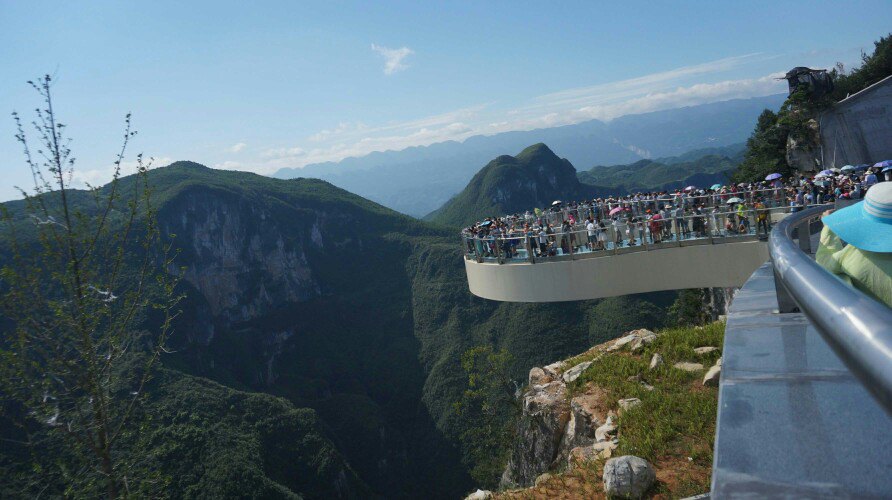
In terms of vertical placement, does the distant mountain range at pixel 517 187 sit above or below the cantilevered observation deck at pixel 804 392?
above

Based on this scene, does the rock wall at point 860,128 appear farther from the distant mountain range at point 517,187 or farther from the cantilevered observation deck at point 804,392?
the distant mountain range at point 517,187

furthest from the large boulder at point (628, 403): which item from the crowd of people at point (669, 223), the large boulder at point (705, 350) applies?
the crowd of people at point (669, 223)

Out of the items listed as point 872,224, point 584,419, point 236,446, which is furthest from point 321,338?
point 872,224


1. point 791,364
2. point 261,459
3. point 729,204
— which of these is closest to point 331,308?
point 261,459

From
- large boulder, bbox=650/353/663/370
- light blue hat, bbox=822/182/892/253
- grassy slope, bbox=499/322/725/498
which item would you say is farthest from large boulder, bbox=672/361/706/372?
light blue hat, bbox=822/182/892/253

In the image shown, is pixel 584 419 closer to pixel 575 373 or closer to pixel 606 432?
pixel 606 432

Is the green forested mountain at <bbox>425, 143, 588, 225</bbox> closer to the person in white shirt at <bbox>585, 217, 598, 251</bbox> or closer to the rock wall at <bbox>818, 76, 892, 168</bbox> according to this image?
the rock wall at <bbox>818, 76, 892, 168</bbox>
